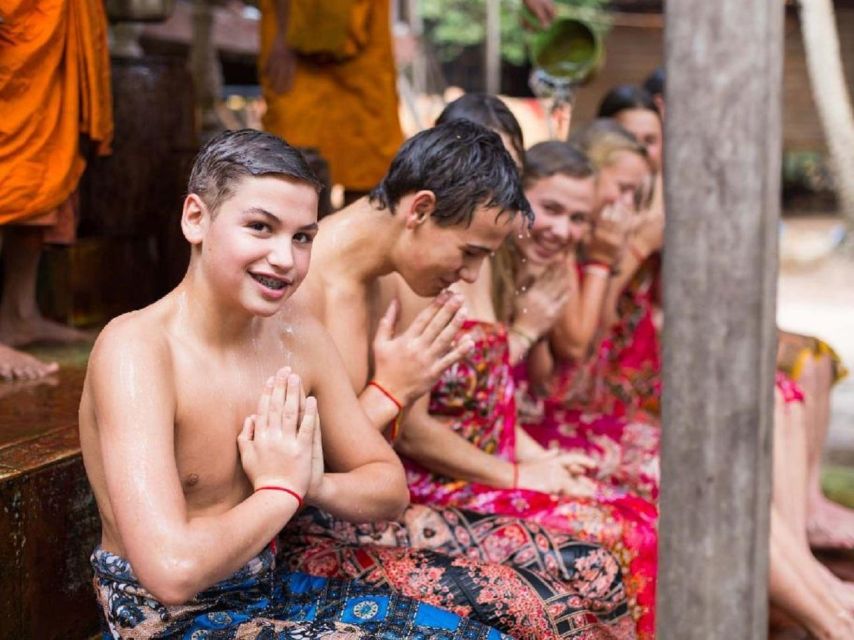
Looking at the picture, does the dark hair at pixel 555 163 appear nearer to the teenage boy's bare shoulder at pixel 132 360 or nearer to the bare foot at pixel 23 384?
the bare foot at pixel 23 384

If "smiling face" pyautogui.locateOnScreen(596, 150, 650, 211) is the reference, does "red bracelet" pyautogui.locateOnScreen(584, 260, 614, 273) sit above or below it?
below

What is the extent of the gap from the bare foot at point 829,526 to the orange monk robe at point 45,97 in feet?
9.14

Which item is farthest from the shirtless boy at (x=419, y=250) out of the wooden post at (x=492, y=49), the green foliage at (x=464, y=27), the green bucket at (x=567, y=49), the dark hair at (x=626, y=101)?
the green foliage at (x=464, y=27)

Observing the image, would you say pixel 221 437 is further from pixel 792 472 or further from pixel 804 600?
pixel 792 472

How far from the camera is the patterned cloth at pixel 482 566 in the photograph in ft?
8.75

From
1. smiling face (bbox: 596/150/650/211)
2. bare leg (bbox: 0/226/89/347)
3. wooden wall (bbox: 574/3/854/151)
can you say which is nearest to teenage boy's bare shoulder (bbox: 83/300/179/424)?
bare leg (bbox: 0/226/89/347)

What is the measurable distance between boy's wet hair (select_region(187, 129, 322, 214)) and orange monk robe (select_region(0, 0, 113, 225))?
5.67 feet

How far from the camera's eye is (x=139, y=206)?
5129mm

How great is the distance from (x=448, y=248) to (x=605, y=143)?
72.0 inches

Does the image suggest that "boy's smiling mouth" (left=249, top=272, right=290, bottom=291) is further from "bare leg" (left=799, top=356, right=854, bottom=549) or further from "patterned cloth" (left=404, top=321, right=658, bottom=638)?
"bare leg" (left=799, top=356, right=854, bottom=549)

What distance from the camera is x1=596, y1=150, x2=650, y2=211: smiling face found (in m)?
4.55

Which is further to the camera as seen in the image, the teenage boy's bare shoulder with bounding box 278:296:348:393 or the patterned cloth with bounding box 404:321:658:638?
the patterned cloth with bounding box 404:321:658:638

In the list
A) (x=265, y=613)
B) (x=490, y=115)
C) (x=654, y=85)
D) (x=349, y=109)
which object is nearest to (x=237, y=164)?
(x=265, y=613)

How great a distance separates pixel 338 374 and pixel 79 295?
2688 millimetres
